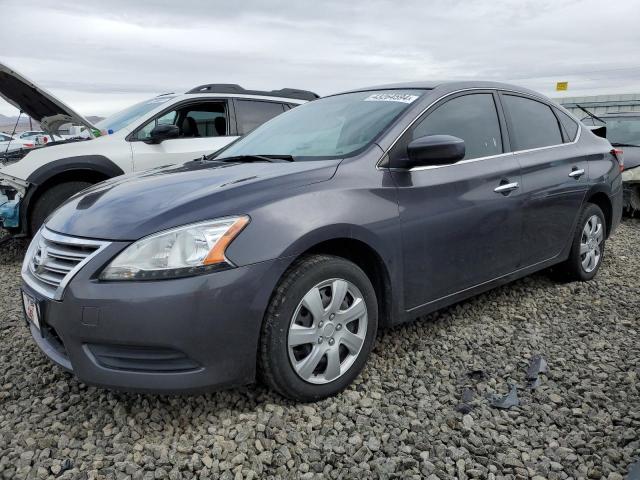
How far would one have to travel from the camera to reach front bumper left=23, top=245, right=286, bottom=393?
2209 millimetres

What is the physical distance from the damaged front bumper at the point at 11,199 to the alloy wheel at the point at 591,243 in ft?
16.4

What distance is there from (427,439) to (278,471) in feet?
2.17

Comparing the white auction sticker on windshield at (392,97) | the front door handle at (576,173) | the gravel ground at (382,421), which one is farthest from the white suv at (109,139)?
the front door handle at (576,173)

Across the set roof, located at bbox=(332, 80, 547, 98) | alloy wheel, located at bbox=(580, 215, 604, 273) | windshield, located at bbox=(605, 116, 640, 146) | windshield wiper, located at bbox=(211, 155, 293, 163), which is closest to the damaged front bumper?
windshield wiper, located at bbox=(211, 155, 293, 163)

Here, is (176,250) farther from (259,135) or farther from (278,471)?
(259,135)

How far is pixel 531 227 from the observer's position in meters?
3.72

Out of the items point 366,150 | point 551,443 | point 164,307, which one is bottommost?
point 551,443

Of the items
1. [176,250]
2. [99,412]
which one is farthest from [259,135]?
[99,412]

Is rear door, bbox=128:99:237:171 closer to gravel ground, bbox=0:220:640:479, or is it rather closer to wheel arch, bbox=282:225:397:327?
gravel ground, bbox=0:220:640:479

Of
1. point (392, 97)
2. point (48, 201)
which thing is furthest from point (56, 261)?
point (48, 201)

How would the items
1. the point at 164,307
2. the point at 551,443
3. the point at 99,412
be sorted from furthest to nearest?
1. the point at 99,412
2. the point at 551,443
3. the point at 164,307

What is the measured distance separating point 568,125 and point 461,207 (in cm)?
181

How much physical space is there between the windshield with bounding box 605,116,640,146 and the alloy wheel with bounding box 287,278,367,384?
7396 mm

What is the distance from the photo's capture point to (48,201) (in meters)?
5.40
